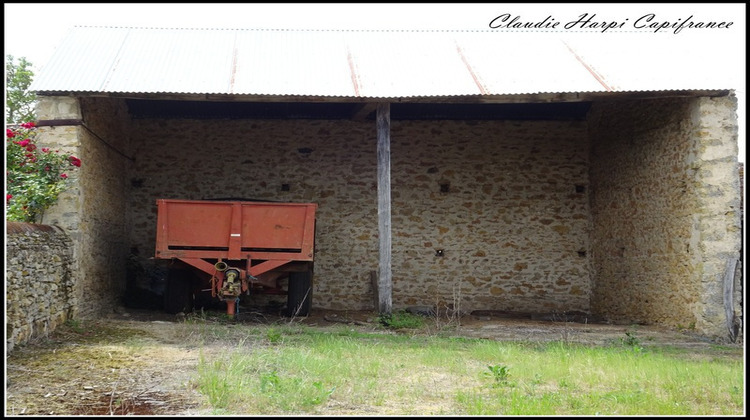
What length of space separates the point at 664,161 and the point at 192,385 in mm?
6686

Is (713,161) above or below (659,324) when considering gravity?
above

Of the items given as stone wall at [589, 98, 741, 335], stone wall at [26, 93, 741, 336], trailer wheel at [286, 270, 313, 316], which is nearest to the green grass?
stone wall at [589, 98, 741, 335]

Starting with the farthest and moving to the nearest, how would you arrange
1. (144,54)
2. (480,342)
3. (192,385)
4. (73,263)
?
(144,54) < (73,263) < (480,342) < (192,385)

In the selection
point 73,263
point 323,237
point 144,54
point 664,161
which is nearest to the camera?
point 73,263

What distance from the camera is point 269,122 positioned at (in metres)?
11.4

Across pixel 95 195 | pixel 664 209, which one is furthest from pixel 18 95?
pixel 664 209

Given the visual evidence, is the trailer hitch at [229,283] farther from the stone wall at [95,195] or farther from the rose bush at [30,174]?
the rose bush at [30,174]

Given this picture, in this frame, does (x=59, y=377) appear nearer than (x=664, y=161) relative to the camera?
Yes

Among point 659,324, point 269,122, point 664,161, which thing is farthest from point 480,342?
point 269,122

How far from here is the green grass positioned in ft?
14.5

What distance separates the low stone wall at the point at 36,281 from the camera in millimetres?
5957

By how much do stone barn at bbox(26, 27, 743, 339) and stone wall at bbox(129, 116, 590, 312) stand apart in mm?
24

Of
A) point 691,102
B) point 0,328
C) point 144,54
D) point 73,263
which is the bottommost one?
point 0,328

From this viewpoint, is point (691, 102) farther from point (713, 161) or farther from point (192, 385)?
point (192, 385)
